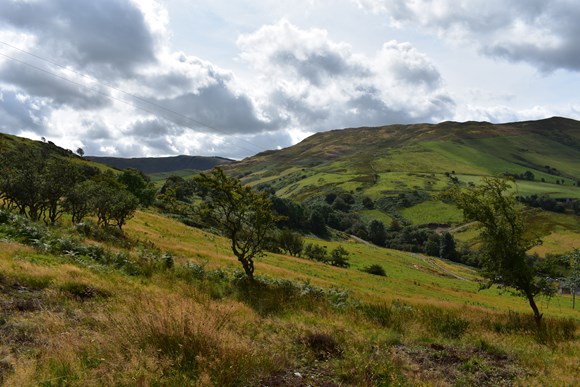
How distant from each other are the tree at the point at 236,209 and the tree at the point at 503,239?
1173 centimetres

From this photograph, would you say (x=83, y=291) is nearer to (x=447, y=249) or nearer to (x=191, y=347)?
(x=191, y=347)

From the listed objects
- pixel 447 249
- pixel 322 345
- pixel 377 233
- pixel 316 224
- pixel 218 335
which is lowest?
pixel 447 249

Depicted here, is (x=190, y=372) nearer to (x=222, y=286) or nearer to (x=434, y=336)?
(x=434, y=336)

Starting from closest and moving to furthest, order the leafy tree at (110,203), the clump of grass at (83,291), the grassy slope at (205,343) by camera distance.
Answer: the grassy slope at (205,343) → the clump of grass at (83,291) → the leafy tree at (110,203)

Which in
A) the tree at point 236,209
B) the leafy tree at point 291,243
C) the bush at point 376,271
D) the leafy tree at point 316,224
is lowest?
the bush at point 376,271

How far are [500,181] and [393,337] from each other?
15.7 meters

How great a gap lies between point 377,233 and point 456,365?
15593 cm

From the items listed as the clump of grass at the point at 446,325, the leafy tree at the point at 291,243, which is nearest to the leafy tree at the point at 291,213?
the leafy tree at the point at 291,243

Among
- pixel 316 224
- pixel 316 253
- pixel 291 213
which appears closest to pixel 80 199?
pixel 316 253

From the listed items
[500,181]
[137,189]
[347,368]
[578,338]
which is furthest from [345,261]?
[347,368]

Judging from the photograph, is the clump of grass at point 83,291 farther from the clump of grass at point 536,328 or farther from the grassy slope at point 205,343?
the clump of grass at point 536,328

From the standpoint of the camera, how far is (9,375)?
5.81 metres

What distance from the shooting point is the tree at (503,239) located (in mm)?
21922

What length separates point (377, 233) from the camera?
531ft
